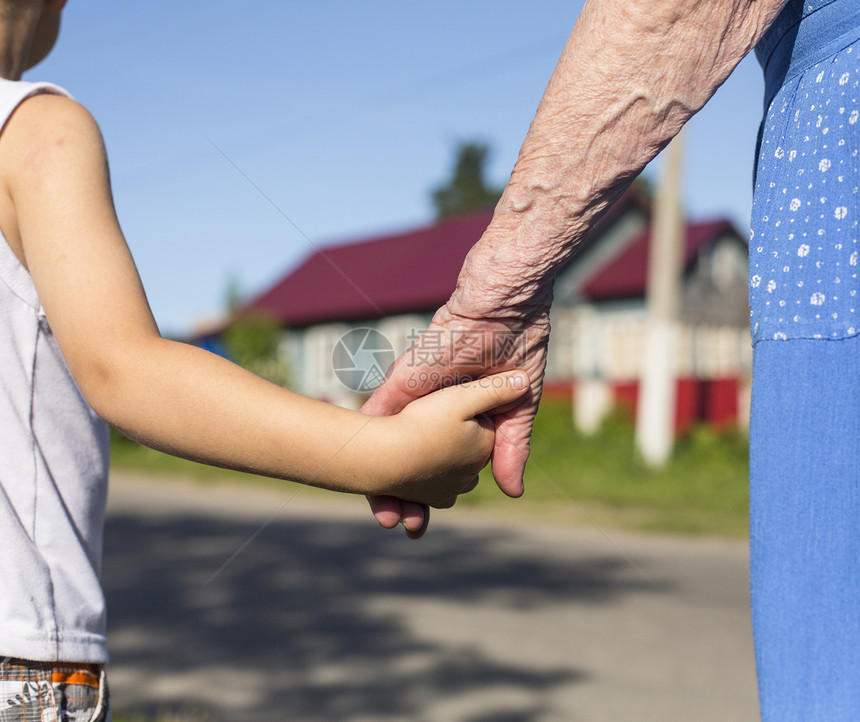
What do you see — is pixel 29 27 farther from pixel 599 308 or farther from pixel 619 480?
pixel 599 308

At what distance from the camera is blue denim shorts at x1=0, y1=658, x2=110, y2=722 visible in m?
1.15

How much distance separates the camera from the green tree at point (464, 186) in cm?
5431

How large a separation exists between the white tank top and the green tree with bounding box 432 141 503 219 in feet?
176

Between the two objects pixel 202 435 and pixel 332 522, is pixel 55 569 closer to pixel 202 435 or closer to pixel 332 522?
pixel 202 435

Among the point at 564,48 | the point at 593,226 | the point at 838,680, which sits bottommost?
the point at 838,680

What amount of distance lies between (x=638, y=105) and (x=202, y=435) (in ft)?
2.31

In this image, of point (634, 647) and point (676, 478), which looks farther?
point (676, 478)

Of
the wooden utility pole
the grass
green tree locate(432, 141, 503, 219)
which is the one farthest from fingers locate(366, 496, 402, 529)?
green tree locate(432, 141, 503, 219)

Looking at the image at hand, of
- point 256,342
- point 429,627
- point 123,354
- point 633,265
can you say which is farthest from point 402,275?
point 123,354

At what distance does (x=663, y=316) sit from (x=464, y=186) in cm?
4398

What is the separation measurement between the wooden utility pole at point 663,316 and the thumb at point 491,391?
11058mm

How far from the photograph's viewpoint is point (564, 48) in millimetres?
1185

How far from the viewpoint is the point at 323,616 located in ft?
16.5

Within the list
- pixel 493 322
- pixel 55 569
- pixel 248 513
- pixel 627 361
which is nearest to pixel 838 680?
pixel 493 322
